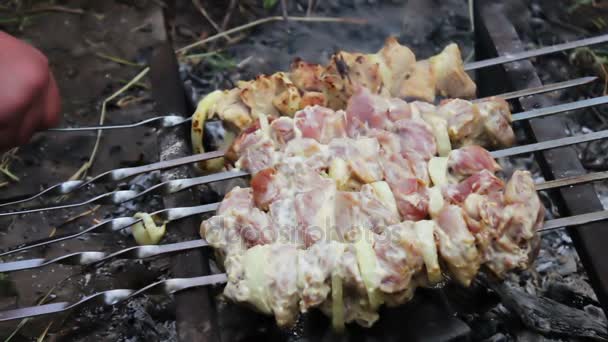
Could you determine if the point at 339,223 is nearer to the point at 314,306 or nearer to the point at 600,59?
the point at 314,306

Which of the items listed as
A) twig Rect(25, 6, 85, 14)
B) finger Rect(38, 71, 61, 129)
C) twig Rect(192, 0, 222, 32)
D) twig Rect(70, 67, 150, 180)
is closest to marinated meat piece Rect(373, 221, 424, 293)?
finger Rect(38, 71, 61, 129)

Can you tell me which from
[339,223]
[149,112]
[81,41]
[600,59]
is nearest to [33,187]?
[149,112]

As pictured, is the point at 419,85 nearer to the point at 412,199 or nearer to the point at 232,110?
the point at 412,199

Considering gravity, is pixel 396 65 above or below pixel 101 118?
above

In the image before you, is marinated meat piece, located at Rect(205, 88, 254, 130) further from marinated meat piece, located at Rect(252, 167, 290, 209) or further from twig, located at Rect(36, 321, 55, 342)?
twig, located at Rect(36, 321, 55, 342)

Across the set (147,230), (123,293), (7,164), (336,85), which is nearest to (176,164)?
(147,230)

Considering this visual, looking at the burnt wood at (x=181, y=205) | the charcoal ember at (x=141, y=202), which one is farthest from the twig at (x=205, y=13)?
the charcoal ember at (x=141, y=202)

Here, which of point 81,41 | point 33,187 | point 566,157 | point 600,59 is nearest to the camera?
point 566,157
